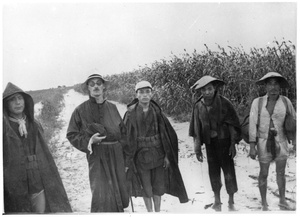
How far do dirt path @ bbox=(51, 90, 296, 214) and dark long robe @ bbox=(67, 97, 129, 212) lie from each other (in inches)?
10.9

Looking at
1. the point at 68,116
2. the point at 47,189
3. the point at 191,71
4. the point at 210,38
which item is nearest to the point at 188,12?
the point at 210,38

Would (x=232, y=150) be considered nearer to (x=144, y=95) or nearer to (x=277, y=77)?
(x=277, y=77)

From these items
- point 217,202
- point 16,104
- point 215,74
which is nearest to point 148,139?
point 217,202

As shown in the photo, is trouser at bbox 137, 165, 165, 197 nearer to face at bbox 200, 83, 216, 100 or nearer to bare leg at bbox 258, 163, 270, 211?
face at bbox 200, 83, 216, 100

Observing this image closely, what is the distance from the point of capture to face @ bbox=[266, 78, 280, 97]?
4559mm

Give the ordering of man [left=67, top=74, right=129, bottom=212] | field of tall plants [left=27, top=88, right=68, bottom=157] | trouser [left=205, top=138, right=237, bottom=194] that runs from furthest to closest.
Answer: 1. field of tall plants [left=27, top=88, right=68, bottom=157]
2. trouser [left=205, top=138, right=237, bottom=194]
3. man [left=67, top=74, right=129, bottom=212]

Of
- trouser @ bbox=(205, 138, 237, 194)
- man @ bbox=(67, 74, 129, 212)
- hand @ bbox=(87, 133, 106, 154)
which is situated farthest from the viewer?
trouser @ bbox=(205, 138, 237, 194)

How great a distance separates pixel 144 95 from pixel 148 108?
197 mm

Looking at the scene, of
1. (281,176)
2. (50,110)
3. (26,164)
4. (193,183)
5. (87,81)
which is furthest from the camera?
(50,110)

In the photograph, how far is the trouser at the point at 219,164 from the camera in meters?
4.61

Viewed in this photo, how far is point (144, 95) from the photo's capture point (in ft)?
14.9

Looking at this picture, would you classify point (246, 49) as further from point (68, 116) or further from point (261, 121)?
point (68, 116)

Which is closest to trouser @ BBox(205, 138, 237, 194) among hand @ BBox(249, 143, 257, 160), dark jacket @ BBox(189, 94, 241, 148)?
dark jacket @ BBox(189, 94, 241, 148)

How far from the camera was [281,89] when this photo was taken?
477 centimetres
